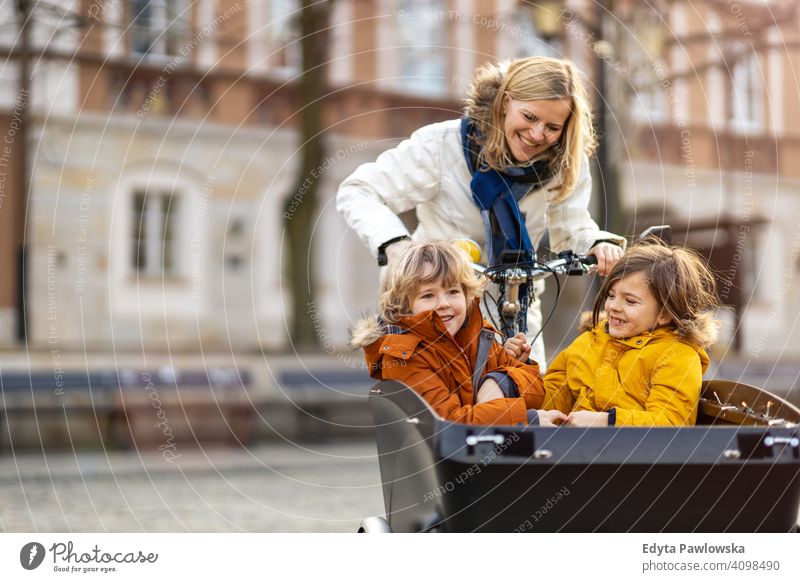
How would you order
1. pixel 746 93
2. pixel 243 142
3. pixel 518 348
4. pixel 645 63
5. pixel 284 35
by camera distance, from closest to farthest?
pixel 518 348
pixel 645 63
pixel 284 35
pixel 746 93
pixel 243 142

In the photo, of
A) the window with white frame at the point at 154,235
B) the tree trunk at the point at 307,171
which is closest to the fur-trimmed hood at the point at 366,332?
the tree trunk at the point at 307,171

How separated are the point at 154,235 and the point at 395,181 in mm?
12224

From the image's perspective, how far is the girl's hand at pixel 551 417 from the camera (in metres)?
2.70

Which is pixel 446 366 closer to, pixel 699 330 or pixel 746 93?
pixel 699 330

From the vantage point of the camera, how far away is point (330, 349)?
12.8 metres

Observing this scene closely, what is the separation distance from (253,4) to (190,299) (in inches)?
170

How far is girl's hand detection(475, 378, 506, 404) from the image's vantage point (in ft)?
9.04

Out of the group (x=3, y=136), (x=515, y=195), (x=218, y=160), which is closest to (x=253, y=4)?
(x=218, y=160)

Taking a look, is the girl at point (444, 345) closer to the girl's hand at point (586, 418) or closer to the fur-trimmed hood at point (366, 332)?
the fur-trimmed hood at point (366, 332)

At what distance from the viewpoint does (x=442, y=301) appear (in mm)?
2861

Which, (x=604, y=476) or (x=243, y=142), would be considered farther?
(x=243, y=142)

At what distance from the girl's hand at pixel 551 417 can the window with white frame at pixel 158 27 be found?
10.7 meters
